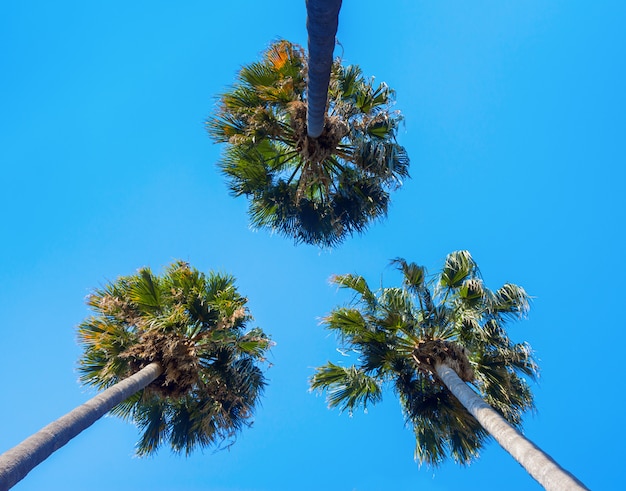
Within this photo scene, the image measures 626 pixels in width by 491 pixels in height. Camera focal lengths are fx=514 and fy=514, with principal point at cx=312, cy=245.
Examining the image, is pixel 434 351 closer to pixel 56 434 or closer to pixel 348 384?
pixel 348 384

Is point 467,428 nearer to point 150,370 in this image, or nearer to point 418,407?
point 418,407

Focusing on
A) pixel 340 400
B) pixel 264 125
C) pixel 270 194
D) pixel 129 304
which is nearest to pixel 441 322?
pixel 340 400

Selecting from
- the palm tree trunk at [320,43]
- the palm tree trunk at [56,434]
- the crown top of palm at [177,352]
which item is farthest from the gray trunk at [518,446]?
the palm tree trunk at [56,434]

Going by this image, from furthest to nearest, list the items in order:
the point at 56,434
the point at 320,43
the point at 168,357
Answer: the point at 168,357 < the point at 56,434 < the point at 320,43

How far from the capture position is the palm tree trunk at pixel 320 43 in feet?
16.2

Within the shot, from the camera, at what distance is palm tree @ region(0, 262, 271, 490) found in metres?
9.59

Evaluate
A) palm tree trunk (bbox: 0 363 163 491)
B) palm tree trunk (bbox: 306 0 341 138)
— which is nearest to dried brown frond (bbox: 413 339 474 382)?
palm tree trunk (bbox: 0 363 163 491)

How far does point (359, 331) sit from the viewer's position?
1116 centimetres

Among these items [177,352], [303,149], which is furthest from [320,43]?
[177,352]

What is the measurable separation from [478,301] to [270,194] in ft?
17.1

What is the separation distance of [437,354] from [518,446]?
11.4 ft

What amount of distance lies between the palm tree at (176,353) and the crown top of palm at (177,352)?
0.02 m

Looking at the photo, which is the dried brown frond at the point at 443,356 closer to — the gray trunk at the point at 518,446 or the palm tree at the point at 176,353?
the gray trunk at the point at 518,446

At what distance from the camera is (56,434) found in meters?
6.49
